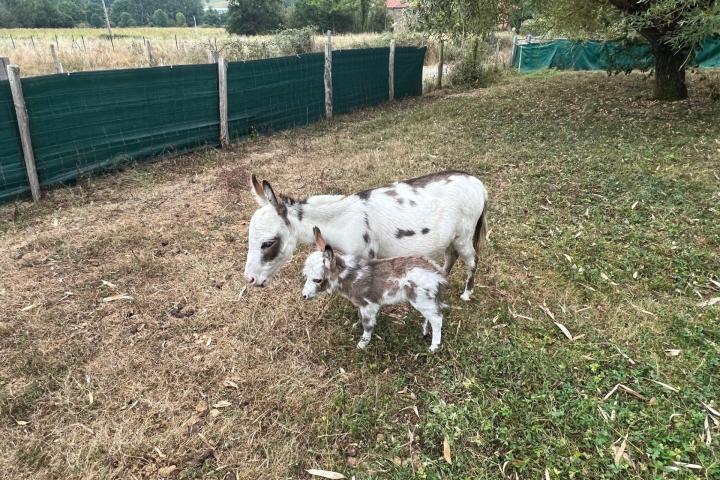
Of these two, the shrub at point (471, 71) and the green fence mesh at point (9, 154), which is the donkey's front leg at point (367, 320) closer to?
the green fence mesh at point (9, 154)

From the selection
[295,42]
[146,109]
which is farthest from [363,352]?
[295,42]

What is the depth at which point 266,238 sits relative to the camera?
402 centimetres

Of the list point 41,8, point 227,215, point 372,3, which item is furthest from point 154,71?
point 41,8

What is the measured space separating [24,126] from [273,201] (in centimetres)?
627

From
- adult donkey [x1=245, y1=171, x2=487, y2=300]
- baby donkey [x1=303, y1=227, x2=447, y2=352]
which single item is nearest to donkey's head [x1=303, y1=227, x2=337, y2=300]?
baby donkey [x1=303, y1=227, x2=447, y2=352]

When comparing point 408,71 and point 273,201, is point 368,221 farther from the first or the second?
point 408,71

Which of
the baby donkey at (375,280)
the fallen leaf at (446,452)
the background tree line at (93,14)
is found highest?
the background tree line at (93,14)

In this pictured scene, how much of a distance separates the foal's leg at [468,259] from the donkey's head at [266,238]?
72.4 inches

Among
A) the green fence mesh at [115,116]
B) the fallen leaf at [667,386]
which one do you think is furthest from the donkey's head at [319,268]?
the green fence mesh at [115,116]

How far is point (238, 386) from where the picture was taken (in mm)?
3922

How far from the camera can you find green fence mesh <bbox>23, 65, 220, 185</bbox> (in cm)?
798

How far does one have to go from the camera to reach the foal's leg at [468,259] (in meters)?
4.66

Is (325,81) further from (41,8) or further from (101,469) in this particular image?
(41,8)

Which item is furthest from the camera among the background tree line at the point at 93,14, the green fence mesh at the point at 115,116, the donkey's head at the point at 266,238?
the background tree line at the point at 93,14
